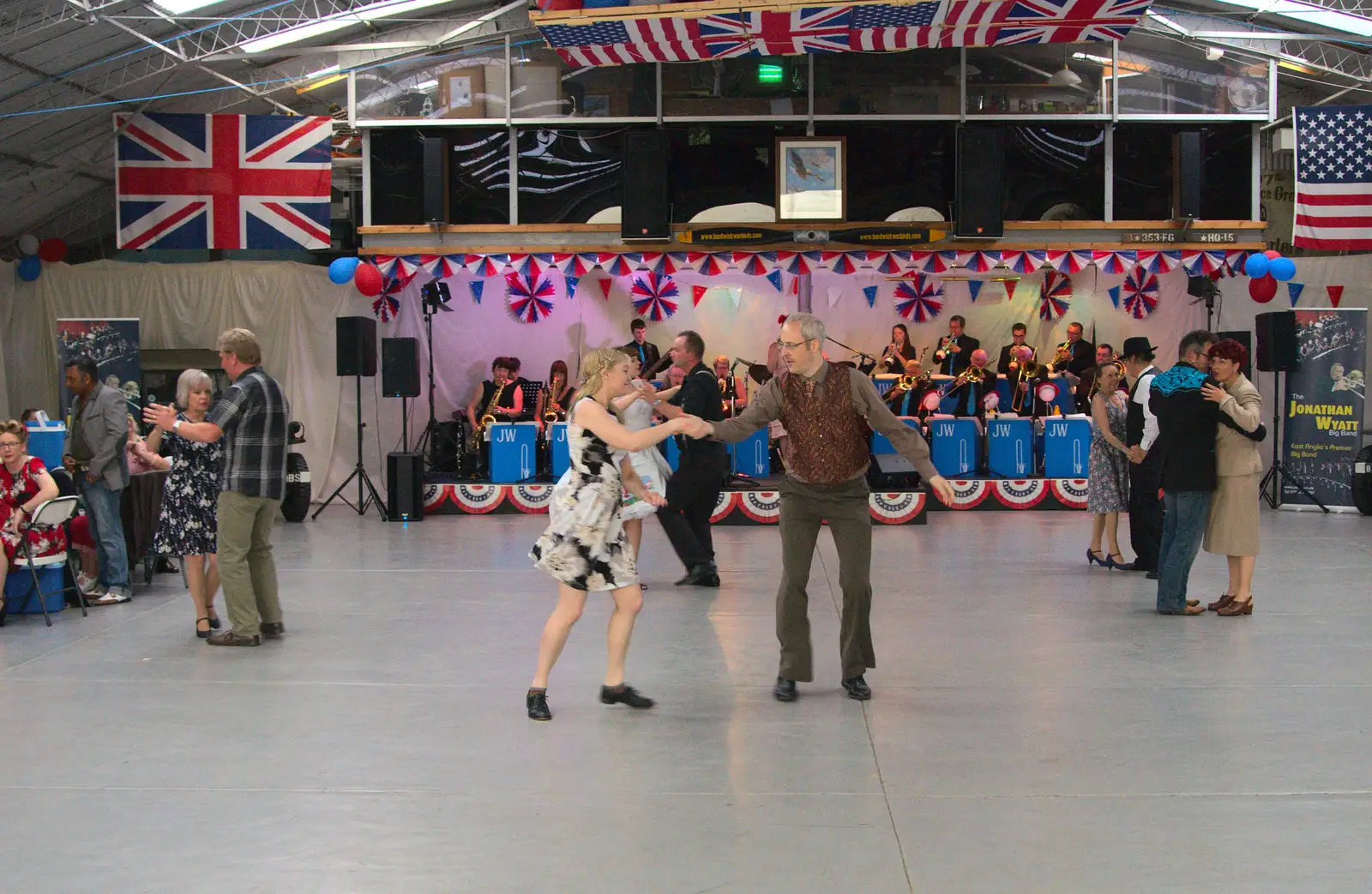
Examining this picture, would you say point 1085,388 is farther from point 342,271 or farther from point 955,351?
point 342,271

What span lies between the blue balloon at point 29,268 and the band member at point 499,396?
4958 millimetres

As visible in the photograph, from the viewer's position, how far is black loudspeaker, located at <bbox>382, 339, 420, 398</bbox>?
12836mm

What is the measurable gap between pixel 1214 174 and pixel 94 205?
1436cm

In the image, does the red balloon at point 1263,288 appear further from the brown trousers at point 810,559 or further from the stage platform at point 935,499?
the brown trousers at point 810,559

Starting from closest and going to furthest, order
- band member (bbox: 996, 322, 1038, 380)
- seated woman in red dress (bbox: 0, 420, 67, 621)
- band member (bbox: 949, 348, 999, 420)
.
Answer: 1. seated woman in red dress (bbox: 0, 420, 67, 621)
2. band member (bbox: 949, 348, 999, 420)
3. band member (bbox: 996, 322, 1038, 380)

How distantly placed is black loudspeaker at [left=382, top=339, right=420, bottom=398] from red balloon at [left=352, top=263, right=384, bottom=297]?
23.8 inches

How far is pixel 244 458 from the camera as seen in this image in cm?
623

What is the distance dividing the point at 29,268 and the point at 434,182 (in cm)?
466

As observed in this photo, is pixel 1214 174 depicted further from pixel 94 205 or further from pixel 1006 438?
pixel 94 205

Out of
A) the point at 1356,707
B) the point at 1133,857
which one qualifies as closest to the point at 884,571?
the point at 1356,707

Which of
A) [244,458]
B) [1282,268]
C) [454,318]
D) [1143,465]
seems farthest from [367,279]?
[1282,268]

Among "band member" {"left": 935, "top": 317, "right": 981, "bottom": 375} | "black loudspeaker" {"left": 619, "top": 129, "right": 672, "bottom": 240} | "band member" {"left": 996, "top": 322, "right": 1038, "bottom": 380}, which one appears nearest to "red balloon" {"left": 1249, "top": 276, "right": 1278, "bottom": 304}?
"band member" {"left": 996, "top": 322, "right": 1038, "bottom": 380}

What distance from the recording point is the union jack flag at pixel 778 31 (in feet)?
32.6

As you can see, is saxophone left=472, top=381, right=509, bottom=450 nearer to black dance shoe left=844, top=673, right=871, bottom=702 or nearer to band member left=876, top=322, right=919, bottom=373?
band member left=876, top=322, right=919, bottom=373
